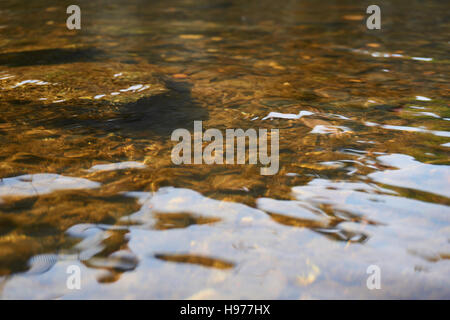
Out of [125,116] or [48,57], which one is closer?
[125,116]

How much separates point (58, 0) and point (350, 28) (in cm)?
589

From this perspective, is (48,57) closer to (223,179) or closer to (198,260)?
(223,179)

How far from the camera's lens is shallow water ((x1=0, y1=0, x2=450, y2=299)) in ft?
5.13

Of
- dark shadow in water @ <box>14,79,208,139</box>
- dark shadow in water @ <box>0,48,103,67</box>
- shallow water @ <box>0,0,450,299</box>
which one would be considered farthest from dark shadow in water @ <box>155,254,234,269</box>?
dark shadow in water @ <box>0,48,103,67</box>

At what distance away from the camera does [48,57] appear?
4.44 meters

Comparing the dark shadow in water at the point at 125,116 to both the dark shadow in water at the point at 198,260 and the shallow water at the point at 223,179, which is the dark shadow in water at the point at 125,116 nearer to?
the shallow water at the point at 223,179

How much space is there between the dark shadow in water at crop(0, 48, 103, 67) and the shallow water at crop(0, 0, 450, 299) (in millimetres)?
31

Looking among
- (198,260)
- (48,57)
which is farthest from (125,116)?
(48,57)

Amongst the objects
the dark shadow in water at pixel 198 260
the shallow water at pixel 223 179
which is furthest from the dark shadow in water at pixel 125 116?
the dark shadow in water at pixel 198 260

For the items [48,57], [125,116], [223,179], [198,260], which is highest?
[48,57]

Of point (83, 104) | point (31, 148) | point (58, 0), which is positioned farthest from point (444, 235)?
point (58, 0)

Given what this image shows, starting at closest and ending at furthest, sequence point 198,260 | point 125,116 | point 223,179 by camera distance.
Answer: point 198,260
point 223,179
point 125,116

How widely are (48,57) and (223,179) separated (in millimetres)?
3141

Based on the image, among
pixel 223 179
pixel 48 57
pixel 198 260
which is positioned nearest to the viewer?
pixel 198 260
